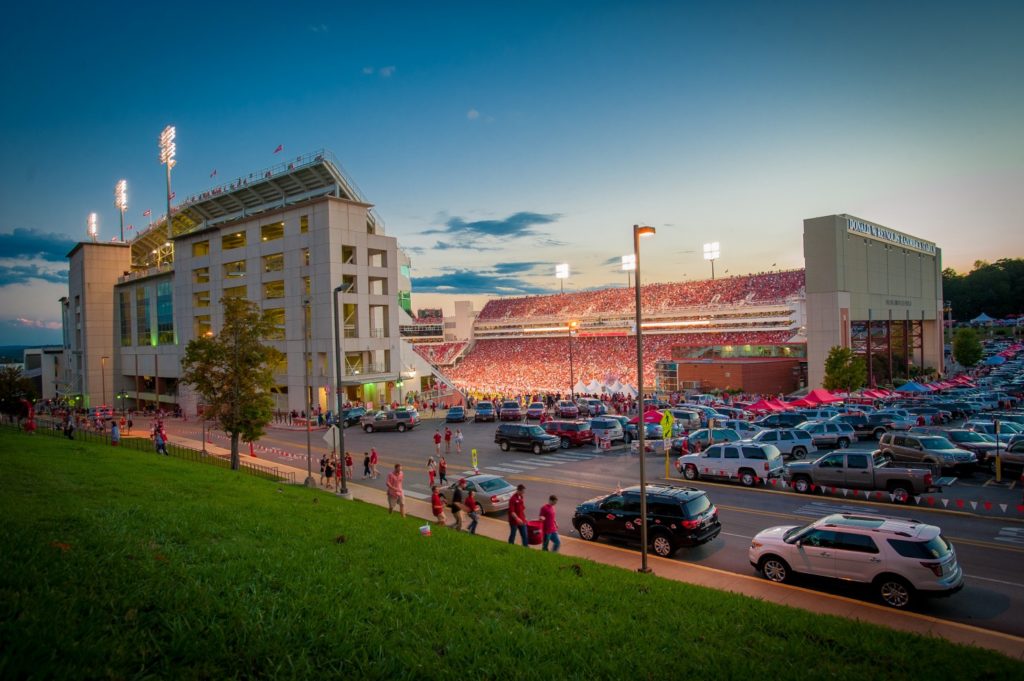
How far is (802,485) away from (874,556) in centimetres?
1070

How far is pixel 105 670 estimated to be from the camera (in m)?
5.10

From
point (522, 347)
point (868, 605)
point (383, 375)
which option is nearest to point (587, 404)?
point (383, 375)

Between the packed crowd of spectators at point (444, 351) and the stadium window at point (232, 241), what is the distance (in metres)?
52.4

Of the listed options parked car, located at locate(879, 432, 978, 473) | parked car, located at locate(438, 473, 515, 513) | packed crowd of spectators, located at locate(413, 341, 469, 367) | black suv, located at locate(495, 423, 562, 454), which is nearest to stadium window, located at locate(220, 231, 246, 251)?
black suv, located at locate(495, 423, 562, 454)

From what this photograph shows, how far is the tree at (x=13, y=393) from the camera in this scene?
42188 millimetres

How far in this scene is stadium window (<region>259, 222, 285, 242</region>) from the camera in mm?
58594

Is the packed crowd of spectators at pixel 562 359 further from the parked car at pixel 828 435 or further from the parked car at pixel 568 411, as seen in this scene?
the parked car at pixel 828 435

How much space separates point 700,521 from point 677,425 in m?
21.2

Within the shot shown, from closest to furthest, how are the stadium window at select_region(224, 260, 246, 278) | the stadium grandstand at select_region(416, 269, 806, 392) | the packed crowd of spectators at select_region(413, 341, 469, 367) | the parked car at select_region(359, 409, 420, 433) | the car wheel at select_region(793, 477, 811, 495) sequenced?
the car wheel at select_region(793, 477, 811, 495) < the parked car at select_region(359, 409, 420, 433) < the stadium window at select_region(224, 260, 246, 278) < the stadium grandstand at select_region(416, 269, 806, 392) < the packed crowd of spectators at select_region(413, 341, 469, 367)

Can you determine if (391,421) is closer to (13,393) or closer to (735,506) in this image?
(13,393)

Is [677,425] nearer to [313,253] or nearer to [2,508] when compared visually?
[2,508]

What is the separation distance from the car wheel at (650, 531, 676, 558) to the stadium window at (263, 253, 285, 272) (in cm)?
5070

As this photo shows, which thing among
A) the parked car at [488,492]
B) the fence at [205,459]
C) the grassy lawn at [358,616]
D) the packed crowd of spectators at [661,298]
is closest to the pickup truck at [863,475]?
the parked car at [488,492]

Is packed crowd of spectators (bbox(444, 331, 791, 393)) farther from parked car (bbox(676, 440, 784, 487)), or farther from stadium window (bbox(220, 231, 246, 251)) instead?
parked car (bbox(676, 440, 784, 487))
